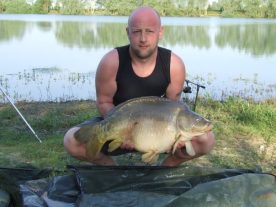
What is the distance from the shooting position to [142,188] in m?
2.56

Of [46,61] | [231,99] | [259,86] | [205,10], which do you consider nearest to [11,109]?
[231,99]

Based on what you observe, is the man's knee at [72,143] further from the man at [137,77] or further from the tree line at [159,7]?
the tree line at [159,7]

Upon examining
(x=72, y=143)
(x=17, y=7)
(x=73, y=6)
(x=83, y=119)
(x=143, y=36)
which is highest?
(x=143, y=36)

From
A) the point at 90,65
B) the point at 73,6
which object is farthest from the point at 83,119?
the point at 73,6

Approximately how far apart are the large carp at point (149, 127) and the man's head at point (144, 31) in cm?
41

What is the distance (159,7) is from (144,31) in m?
42.0

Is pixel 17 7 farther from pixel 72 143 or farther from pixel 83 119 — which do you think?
pixel 72 143

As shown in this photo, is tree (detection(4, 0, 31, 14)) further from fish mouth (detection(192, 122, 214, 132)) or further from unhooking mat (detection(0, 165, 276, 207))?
fish mouth (detection(192, 122, 214, 132))

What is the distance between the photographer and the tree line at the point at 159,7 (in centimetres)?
4406

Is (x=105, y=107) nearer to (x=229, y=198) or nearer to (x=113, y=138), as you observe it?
(x=113, y=138)

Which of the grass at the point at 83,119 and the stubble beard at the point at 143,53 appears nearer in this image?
the stubble beard at the point at 143,53

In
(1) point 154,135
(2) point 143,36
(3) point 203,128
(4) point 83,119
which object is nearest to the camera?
(1) point 154,135

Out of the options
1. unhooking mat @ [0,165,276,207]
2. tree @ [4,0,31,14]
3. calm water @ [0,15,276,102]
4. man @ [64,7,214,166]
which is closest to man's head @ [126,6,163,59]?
man @ [64,7,214,166]

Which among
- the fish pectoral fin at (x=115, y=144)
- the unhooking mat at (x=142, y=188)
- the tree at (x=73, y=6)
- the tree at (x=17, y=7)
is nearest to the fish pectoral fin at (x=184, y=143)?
the unhooking mat at (x=142, y=188)
